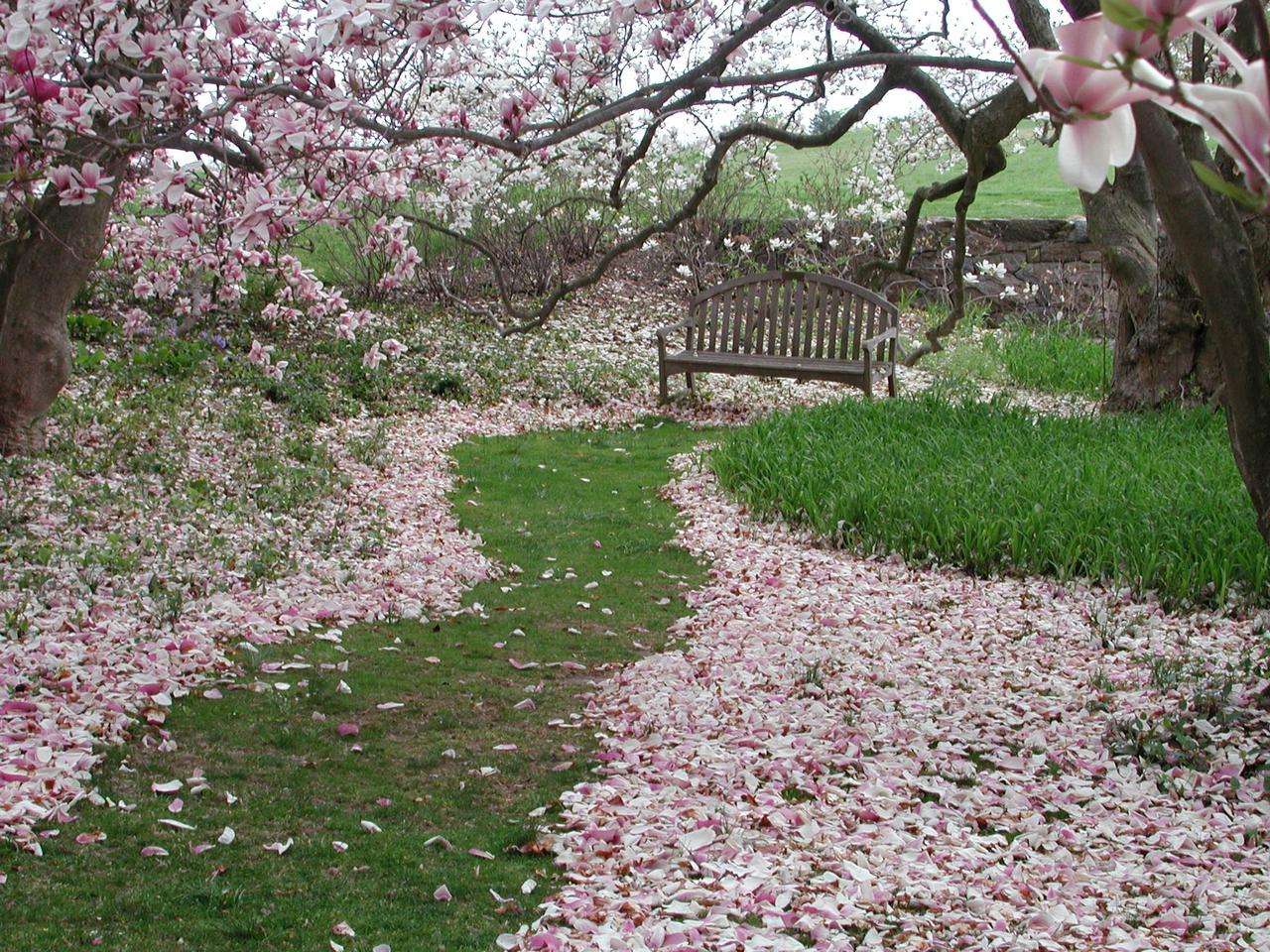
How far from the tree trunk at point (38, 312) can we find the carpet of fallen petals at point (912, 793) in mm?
3440

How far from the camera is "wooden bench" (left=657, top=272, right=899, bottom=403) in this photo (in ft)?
31.9

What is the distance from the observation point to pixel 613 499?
7203mm

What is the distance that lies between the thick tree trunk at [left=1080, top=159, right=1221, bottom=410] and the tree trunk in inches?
243

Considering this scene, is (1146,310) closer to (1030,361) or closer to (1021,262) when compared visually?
(1030,361)

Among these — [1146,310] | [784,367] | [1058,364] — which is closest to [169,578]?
[784,367]

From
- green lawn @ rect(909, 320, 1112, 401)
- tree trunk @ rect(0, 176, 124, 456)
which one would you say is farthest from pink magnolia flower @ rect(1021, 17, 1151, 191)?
green lawn @ rect(909, 320, 1112, 401)

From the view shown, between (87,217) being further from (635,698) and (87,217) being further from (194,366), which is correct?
(635,698)

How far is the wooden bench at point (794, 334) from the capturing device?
9711 mm

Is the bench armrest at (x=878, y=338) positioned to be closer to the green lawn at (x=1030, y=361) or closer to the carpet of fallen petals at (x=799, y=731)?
the green lawn at (x=1030, y=361)

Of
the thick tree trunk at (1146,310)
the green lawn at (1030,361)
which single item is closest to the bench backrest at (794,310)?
the green lawn at (1030,361)

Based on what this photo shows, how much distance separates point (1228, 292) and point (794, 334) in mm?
7001

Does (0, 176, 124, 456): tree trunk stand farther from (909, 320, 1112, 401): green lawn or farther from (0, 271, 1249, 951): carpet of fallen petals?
(909, 320, 1112, 401): green lawn

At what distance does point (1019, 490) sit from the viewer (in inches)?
234

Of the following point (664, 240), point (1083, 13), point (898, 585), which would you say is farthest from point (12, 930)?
point (664, 240)
